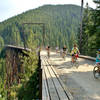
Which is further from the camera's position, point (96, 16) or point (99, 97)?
point (96, 16)

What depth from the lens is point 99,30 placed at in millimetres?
16969

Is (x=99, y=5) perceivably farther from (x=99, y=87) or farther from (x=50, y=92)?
(x=50, y=92)

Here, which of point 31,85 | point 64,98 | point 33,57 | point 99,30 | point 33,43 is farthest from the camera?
point 33,43

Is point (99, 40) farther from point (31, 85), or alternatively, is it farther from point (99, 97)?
point (99, 97)

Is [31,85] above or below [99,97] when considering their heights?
below

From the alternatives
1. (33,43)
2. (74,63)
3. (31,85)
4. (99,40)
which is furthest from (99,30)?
(33,43)

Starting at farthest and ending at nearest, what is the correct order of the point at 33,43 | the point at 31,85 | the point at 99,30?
the point at 33,43
the point at 31,85
the point at 99,30

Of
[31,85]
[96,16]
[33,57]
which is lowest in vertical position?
[31,85]

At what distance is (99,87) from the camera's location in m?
7.11

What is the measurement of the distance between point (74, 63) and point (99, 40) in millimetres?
5802

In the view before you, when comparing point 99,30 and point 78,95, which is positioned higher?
point 99,30

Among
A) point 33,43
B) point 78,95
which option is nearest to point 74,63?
point 78,95

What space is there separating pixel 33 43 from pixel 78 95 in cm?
2365

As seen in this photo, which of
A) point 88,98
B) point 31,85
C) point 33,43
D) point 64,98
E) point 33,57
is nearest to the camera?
point 64,98
